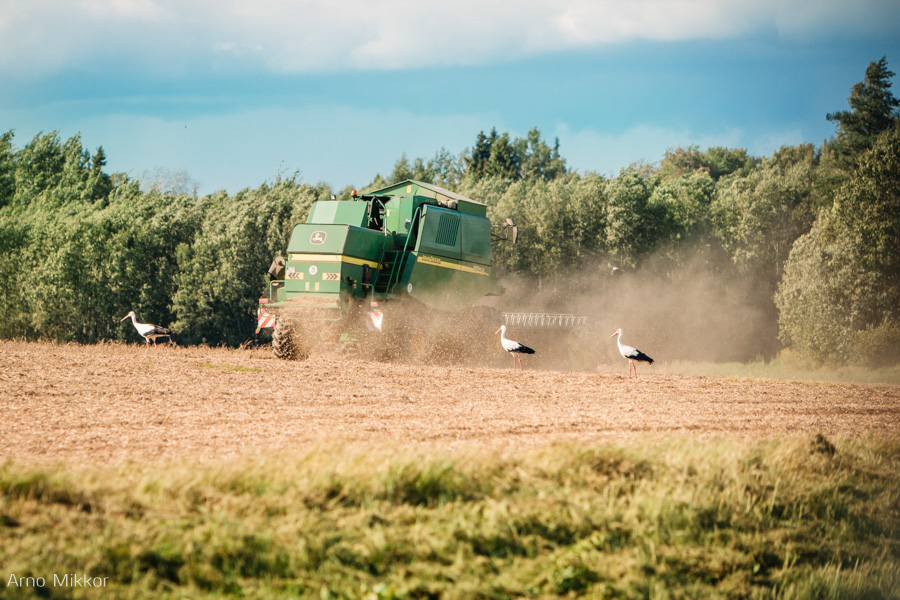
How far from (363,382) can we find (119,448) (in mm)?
6718

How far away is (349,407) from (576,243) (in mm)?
36416

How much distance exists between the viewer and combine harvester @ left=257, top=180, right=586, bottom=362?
60.5 ft

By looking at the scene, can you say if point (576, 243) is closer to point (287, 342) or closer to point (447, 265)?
point (447, 265)

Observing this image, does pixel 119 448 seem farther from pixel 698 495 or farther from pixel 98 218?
pixel 98 218

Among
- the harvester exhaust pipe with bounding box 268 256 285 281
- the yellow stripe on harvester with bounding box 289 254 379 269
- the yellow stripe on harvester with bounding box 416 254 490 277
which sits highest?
the yellow stripe on harvester with bounding box 416 254 490 277

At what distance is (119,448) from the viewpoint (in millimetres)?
7219

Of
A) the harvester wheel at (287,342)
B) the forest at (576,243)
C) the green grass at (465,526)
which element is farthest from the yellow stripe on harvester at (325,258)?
the forest at (576,243)

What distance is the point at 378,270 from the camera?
19.5 metres

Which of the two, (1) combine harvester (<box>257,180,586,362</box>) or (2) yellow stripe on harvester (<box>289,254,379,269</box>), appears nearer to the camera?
(2) yellow stripe on harvester (<box>289,254,379,269</box>)

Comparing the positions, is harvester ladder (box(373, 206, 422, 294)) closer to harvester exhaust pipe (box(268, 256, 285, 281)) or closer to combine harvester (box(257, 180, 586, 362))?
combine harvester (box(257, 180, 586, 362))

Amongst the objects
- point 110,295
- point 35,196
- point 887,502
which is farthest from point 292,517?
point 35,196

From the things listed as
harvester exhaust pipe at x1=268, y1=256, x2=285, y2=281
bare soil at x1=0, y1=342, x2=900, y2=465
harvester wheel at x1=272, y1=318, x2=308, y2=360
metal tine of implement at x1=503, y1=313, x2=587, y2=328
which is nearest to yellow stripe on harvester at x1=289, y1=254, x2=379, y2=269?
harvester exhaust pipe at x1=268, y1=256, x2=285, y2=281

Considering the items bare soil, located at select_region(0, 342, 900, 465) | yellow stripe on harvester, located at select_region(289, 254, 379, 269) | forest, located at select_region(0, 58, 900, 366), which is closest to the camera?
bare soil, located at select_region(0, 342, 900, 465)

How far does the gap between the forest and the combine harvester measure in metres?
19.1
